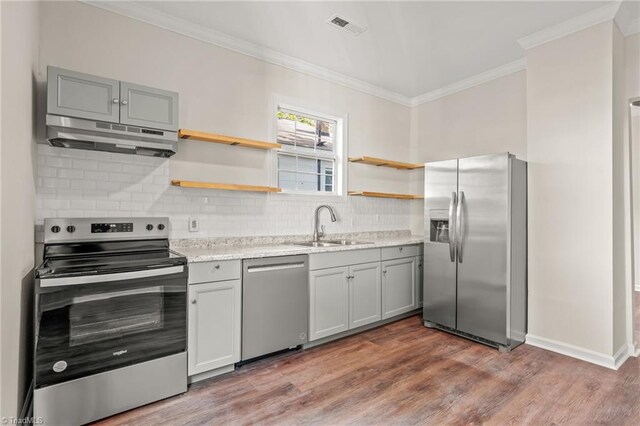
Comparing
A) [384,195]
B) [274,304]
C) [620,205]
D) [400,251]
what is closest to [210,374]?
[274,304]

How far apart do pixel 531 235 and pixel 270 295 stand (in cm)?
255

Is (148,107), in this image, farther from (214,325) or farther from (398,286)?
(398,286)

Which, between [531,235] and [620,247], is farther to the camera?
[531,235]

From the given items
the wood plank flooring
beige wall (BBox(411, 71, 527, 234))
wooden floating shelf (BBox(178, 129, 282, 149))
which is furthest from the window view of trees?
the wood plank flooring

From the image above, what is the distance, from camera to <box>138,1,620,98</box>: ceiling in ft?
8.82

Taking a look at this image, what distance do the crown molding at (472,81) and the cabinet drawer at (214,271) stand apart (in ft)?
11.7

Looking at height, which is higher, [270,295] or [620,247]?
[620,247]

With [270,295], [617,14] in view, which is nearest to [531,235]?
[617,14]

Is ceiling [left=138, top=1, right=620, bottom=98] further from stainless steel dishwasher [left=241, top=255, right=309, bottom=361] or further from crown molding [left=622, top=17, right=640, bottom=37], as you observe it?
stainless steel dishwasher [left=241, top=255, right=309, bottom=361]

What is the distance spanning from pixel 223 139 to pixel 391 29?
1.83 meters

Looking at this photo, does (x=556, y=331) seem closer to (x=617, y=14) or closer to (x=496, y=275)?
(x=496, y=275)

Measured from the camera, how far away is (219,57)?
3.11 m

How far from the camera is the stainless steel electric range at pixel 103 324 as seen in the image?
182cm

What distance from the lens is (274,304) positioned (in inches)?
108
